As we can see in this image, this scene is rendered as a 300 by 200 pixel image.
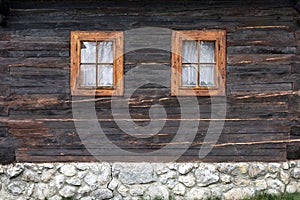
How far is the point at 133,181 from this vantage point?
12336 mm

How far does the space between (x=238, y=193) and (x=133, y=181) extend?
160cm

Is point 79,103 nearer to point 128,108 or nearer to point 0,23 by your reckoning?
point 128,108

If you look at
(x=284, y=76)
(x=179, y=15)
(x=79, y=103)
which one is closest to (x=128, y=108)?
(x=79, y=103)

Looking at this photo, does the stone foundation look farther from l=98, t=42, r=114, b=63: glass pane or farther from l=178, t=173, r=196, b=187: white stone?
l=98, t=42, r=114, b=63: glass pane

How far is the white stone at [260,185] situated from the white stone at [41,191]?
10.4 ft

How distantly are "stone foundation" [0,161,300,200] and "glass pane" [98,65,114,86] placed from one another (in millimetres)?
1238

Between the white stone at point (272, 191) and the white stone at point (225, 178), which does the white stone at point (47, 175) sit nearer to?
the white stone at point (225, 178)


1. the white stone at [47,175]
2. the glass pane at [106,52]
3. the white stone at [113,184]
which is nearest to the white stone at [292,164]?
the white stone at [113,184]

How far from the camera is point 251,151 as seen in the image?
12.5 metres

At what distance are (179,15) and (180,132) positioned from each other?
179 centimetres

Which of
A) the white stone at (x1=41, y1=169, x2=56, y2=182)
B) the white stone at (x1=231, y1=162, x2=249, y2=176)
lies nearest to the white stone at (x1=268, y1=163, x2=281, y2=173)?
the white stone at (x1=231, y1=162, x2=249, y2=176)

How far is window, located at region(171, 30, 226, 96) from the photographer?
12.5 metres

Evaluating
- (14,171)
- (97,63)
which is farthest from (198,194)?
(14,171)

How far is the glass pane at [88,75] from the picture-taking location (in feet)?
41.0
